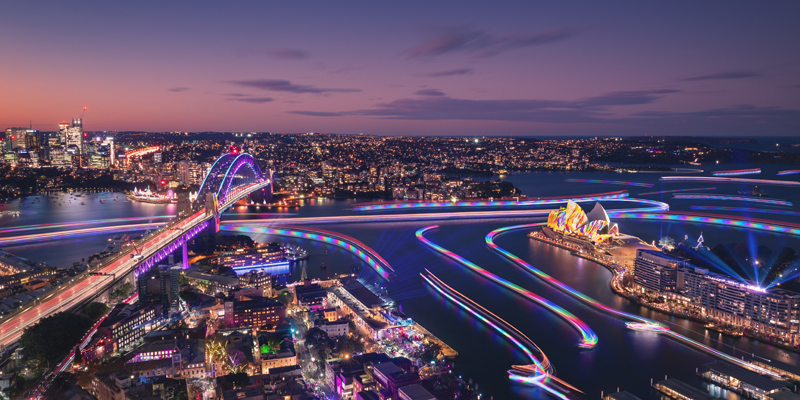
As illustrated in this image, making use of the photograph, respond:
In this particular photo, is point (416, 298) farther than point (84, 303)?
Yes

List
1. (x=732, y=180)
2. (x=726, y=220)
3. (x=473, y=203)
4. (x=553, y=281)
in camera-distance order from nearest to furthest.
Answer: (x=553, y=281) → (x=726, y=220) → (x=473, y=203) → (x=732, y=180)

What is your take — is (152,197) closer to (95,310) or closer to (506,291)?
(95,310)

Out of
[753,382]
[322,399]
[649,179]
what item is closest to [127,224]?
[322,399]

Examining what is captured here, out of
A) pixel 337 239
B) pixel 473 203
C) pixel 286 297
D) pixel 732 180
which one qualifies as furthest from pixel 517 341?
pixel 732 180

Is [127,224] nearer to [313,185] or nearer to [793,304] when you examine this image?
[313,185]

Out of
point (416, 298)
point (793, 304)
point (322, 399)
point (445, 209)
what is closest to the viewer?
point (322, 399)

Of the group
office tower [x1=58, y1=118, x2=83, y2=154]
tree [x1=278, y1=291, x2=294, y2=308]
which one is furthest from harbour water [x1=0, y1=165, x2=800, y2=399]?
office tower [x1=58, y1=118, x2=83, y2=154]

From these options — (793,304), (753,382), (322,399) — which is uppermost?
(793,304)

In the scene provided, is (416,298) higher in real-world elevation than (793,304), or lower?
lower
